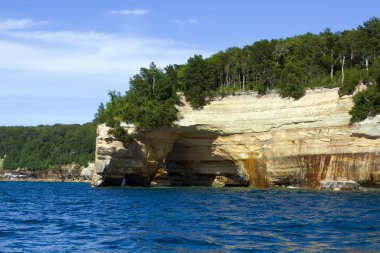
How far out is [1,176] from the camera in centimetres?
17475

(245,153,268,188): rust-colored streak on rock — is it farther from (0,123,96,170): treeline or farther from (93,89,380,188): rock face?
(0,123,96,170): treeline

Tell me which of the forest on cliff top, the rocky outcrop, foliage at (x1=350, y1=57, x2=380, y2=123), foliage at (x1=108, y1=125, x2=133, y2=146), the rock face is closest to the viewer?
foliage at (x1=350, y1=57, x2=380, y2=123)

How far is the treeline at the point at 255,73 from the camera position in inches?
2373

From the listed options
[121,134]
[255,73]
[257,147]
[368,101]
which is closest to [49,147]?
[121,134]

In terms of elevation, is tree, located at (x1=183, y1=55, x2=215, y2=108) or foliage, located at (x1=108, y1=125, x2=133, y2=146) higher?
tree, located at (x1=183, y1=55, x2=215, y2=108)

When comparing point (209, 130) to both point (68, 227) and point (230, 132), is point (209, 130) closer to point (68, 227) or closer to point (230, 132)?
point (230, 132)

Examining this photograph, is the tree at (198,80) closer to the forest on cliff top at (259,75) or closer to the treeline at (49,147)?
the forest on cliff top at (259,75)

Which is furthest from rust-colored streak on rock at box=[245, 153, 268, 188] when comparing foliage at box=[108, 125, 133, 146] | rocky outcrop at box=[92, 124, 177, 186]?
foliage at box=[108, 125, 133, 146]

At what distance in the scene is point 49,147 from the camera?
18100cm

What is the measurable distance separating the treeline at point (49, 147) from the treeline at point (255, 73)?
9225 centimetres

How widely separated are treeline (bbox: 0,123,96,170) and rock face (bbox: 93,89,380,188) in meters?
90.2

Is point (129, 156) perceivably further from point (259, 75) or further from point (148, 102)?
point (259, 75)

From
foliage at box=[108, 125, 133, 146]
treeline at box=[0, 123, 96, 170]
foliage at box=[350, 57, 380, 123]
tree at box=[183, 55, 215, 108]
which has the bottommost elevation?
treeline at box=[0, 123, 96, 170]

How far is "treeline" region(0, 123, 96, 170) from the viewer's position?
166 meters
